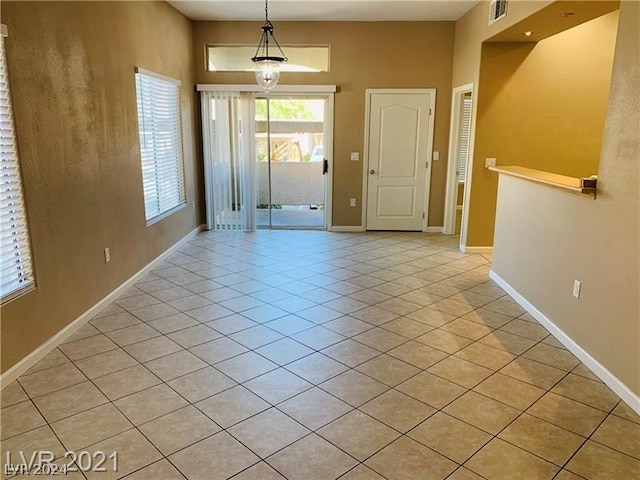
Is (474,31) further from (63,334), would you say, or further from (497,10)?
(63,334)

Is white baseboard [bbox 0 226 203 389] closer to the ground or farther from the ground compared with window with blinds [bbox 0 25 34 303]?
closer to the ground

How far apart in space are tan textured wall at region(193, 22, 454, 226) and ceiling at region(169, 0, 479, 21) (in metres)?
0.15

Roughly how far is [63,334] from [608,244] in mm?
3671

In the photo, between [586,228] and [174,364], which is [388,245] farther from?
[174,364]

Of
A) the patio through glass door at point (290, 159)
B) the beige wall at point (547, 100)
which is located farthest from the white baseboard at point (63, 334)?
the beige wall at point (547, 100)

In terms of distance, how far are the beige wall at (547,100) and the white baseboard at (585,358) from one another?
6.25 feet

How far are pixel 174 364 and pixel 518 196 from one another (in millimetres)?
3188

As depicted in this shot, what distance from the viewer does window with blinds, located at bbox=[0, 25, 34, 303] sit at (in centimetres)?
272

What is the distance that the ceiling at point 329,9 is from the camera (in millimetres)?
5477

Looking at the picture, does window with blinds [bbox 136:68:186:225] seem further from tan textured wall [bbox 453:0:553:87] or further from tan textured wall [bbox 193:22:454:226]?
tan textured wall [bbox 453:0:553:87]

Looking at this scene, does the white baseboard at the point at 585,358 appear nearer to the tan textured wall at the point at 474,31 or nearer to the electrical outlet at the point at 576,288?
the electrical outlet at the point at 576,288

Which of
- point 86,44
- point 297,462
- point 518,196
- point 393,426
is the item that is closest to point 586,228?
point 518,196

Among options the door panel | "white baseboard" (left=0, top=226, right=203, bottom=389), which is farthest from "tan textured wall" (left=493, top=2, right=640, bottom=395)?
"white baseboard" (left=0, top=226, right=203, bottom=389)

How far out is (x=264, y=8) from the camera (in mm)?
5762
